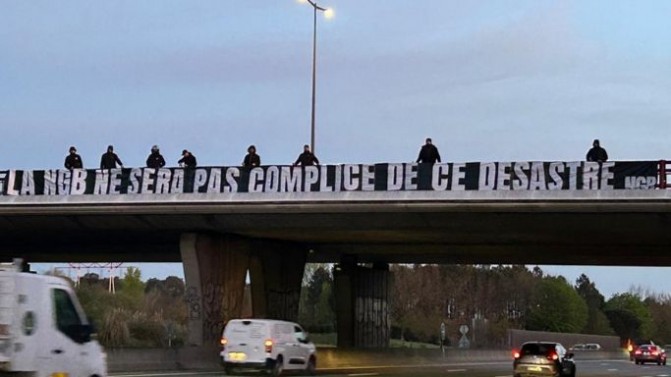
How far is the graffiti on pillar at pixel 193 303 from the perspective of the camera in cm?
4241

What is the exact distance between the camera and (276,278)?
4909cm

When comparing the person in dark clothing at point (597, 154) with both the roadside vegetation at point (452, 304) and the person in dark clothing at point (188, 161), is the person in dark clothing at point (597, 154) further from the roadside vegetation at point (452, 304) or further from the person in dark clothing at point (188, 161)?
the roadside vegetation at point (452, 304)

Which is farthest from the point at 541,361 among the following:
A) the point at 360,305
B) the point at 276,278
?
the point at 360,305

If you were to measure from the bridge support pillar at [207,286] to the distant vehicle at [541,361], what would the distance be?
12.4 meters

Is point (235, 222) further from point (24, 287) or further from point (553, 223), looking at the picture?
point (24, 287)

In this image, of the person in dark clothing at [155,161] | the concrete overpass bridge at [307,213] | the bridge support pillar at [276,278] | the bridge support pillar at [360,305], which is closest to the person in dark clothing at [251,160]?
the concrete overpass bridge at [307,213]

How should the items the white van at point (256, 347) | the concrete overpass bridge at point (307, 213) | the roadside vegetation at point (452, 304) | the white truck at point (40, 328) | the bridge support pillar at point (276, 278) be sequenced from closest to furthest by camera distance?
the white truck at point (40, 328) → the white van at point (256, 347) → the concrete overpass bridge at point (307, 213) → the bridge support pillar at point (276, 278) → the roadside vegetation at point (452, 304)

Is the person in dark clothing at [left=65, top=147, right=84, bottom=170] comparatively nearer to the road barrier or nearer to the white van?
the road barrier

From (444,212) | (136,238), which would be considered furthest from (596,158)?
(136,238)

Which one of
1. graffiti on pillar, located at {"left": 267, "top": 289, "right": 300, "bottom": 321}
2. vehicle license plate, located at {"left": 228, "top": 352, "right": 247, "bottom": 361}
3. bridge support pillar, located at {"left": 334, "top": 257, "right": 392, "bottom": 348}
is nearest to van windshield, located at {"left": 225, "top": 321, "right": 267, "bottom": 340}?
vehicle license plate, located at {"left": 228, "top": 352, "right": 247, "bottom": 361}

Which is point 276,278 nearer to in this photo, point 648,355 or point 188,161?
point 188,161

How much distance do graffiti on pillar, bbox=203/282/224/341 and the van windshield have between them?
9.91 metres

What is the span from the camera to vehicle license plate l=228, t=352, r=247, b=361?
105 feet

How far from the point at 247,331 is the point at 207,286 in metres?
10.8
